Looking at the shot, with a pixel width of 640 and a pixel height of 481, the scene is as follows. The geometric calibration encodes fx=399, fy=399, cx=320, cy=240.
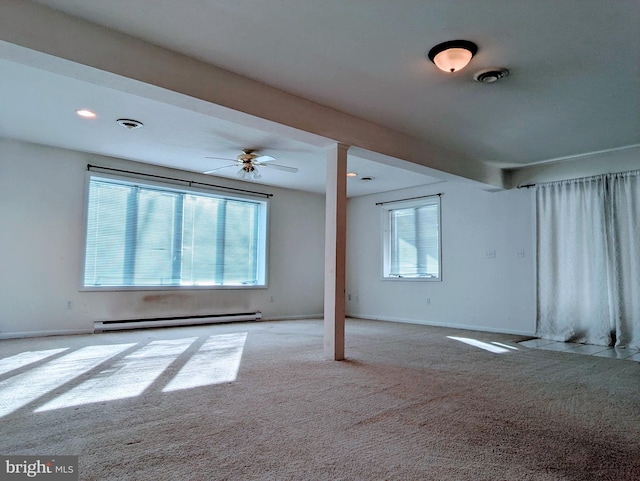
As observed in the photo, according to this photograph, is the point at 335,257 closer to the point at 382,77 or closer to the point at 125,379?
the point at 382,77

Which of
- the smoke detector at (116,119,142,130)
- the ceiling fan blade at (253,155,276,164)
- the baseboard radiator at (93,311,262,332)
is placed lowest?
the baseboard radiator at (93,311,262,332)

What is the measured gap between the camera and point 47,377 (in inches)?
124

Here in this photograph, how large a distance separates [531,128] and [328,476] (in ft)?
13.9

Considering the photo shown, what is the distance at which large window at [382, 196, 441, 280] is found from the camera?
284 inches

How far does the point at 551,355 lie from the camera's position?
14.1 ft

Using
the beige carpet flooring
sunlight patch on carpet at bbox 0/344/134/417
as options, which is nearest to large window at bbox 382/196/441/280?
the beige carpet flooring

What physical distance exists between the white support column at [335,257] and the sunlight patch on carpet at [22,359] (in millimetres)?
2748

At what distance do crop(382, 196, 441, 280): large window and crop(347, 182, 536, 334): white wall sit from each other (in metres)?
0.15

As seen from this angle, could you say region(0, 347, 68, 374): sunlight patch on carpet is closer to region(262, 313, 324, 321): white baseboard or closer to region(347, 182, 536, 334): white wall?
region(262, 313, 324, 321): white baseboard

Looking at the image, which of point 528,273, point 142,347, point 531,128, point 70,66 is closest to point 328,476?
point 70,66

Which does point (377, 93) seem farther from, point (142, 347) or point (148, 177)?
Result: point (148, 177)

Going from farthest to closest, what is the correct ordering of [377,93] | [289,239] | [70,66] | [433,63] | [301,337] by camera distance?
[289,239], [301,337], [377,93], [433,63], [70,66]

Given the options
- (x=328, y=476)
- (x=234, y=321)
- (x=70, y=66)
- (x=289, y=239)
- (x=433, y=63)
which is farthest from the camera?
(x=289, y=239)

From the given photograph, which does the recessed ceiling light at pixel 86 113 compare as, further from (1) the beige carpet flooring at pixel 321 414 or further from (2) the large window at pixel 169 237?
(1) the beige carpet flooring at pixel 321 414
